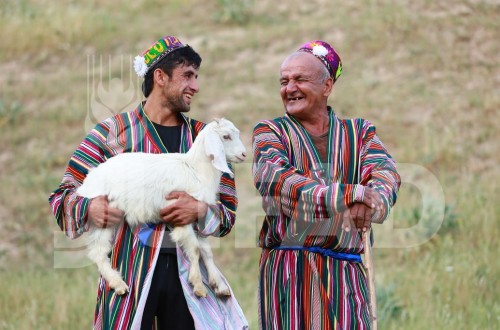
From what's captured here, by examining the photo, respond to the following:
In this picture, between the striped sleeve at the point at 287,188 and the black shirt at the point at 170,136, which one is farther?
the black shirt at the point at 170,136

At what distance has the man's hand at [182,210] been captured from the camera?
4.42m

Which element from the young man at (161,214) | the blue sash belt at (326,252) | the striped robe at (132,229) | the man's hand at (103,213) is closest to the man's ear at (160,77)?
the young man at (161,214)

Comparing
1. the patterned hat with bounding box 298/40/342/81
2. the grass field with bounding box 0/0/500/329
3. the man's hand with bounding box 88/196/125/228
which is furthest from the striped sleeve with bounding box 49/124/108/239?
the grass field with bounding box 0/0/500/329

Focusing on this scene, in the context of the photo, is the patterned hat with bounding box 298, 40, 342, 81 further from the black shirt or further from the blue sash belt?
the blue sash belt

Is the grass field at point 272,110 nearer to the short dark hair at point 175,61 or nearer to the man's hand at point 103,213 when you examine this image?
the short dark hair at point 175,61

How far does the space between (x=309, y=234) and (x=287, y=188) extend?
0.30 m

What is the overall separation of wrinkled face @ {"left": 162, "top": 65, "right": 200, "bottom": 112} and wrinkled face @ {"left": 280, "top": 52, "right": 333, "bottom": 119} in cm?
46

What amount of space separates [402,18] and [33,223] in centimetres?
610

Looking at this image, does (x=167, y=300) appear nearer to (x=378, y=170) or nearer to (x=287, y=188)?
(x=287, y=188)

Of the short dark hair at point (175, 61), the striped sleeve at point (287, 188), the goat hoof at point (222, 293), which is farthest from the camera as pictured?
the short dark hair at point (175, 61)

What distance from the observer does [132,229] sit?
14.8 feet

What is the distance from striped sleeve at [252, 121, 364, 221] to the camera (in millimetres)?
4344

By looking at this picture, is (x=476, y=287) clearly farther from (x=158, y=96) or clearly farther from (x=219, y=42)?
(x=219, y=42)

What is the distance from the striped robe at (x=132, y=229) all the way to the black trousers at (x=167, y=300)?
0.06 meters
